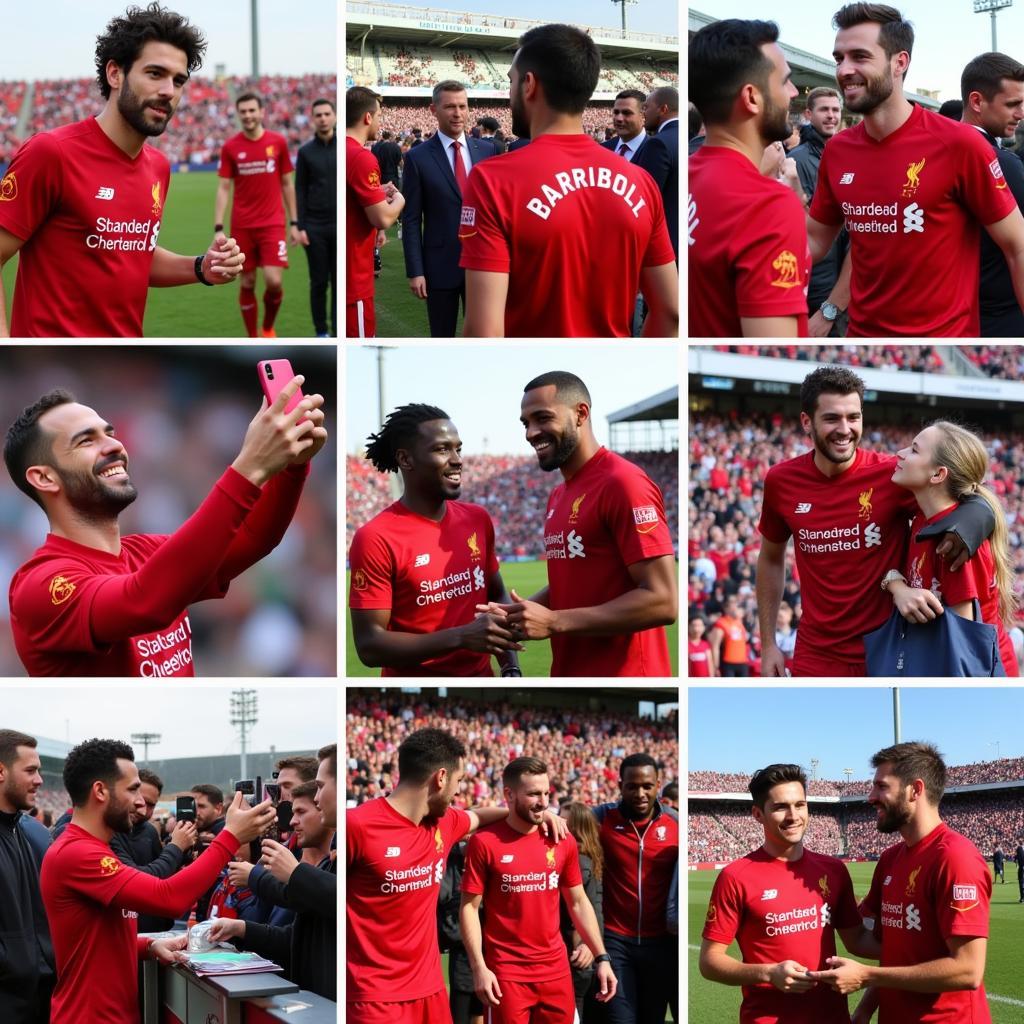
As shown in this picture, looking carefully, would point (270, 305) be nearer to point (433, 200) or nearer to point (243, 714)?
point (433, 200)

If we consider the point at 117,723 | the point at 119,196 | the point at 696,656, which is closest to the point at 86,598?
the point at 117,723

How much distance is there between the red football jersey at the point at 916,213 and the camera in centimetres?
445

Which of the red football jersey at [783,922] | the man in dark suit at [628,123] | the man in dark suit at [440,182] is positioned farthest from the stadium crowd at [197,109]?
the red football jersey at [783,922]

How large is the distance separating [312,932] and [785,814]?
6.11ft

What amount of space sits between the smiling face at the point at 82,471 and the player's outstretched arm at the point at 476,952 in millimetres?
2161

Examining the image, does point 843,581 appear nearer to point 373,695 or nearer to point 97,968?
point 373,695

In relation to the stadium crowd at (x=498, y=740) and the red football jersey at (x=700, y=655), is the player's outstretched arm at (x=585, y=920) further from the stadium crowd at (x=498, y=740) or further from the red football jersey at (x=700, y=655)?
the red football jersey at (x=700, y=655)

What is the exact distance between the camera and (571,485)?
451 cm

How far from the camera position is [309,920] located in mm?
4531

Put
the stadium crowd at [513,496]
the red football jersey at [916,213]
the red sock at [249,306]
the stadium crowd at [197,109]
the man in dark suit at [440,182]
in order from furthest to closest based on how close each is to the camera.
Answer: the stadium crowd at [197,109]
the stadium crowd at [513,496]
the red sock at [249,306]
the man in dark suit at [440,182]
the red football jersey at [916,213]

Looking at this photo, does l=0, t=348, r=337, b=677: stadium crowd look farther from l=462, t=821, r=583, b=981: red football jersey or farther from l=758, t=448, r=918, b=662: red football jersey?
l=758, t=448, r=918, b=662: red football jersey

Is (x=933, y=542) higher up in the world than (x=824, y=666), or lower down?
higher up

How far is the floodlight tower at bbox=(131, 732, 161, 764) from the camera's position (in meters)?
4.90

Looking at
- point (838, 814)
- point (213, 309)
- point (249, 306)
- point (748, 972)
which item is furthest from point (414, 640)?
point (213, 309)
